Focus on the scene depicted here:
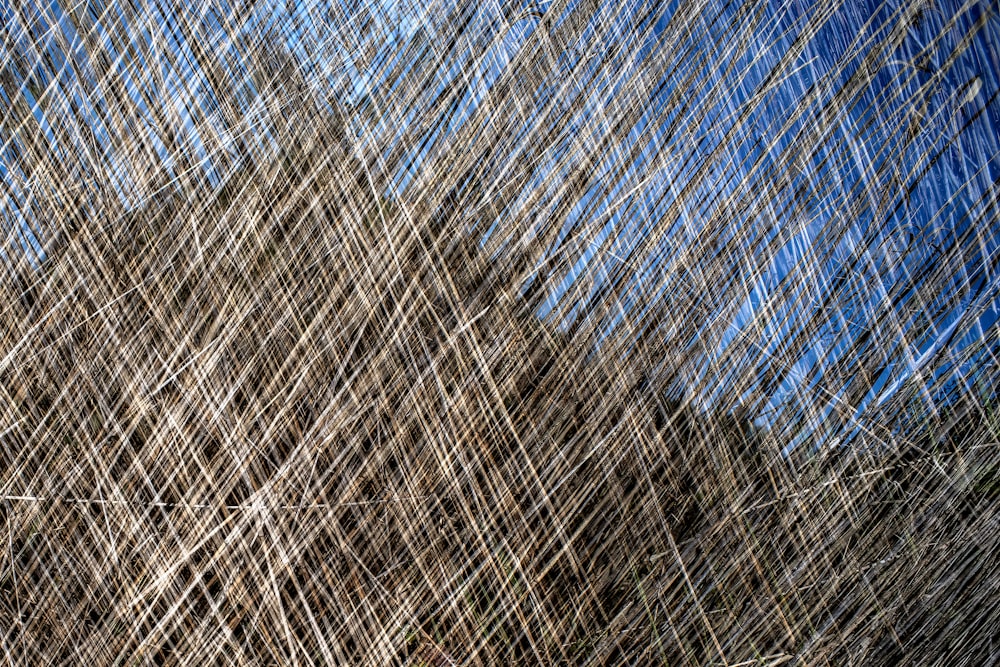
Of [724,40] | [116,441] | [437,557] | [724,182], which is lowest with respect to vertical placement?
[437,557]

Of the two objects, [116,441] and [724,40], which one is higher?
[724,40]

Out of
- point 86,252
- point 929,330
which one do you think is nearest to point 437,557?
point 86,252

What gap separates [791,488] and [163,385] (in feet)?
2.64

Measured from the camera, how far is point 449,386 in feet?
3.24

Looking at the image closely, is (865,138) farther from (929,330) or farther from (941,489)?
(941,489)

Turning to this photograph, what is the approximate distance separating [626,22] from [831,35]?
27 centimetres

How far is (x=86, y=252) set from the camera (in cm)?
100

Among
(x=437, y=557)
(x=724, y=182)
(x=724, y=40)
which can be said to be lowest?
(x=437, y=557)

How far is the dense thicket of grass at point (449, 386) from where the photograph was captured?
0.99 metres

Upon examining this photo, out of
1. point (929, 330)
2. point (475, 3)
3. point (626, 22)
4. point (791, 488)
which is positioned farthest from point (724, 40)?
point (791, 488)

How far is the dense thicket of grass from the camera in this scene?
39.0 inches

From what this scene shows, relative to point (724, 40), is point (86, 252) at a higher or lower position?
lower

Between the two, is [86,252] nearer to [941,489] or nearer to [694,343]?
[694,343]

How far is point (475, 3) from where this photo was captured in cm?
102
